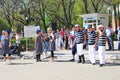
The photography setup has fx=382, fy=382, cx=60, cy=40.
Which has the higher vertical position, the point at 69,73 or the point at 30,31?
the point at 30,31

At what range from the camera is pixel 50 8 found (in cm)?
5472

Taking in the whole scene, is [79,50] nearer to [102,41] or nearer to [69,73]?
[102,41]

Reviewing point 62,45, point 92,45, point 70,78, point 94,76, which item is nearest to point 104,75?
point 94,76

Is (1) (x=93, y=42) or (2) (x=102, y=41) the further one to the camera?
(1) (x=93, y=42)

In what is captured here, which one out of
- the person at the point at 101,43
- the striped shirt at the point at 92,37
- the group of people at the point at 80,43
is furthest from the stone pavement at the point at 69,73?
the striped shirt at the point at 92,37

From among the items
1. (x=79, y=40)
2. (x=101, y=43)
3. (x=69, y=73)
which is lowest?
(x=69, y=73)

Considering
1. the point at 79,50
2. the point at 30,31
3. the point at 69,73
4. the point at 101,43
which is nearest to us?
the point at 69,73

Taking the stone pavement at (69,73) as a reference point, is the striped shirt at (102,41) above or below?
above

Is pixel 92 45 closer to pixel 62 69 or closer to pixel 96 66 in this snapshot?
pixel 96 66

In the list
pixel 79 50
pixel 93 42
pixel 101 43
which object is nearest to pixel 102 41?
pixel 101 43

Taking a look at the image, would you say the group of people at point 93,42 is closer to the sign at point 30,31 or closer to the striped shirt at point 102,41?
the striped shirt at point 102,41

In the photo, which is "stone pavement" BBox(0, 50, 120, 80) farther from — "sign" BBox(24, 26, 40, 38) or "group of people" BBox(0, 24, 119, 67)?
"sign" BBox(24, 26, 40, 38)

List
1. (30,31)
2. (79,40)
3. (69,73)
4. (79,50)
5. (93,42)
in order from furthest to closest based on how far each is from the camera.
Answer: (30,31) → (79,40) → (79,50) → (93,42) → (69,73)

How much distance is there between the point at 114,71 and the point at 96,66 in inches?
78.4
